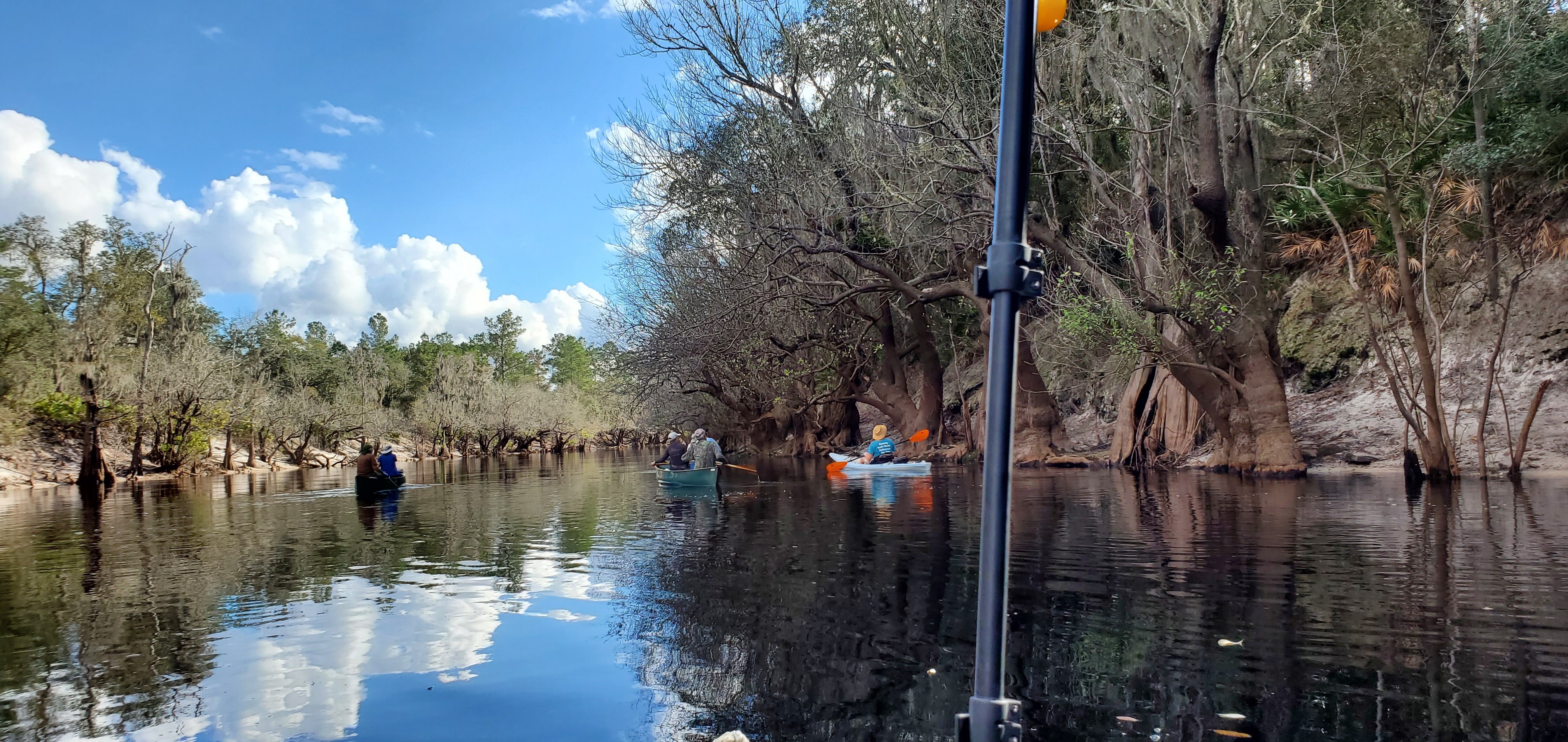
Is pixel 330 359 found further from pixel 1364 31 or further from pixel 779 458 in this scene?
pixel 1364 31

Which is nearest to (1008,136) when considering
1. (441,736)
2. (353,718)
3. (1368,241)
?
(441,736)

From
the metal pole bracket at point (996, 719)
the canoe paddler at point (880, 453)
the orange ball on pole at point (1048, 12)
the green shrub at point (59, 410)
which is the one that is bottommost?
the canoe paddler at point (880, 453)

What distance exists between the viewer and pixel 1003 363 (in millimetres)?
2004

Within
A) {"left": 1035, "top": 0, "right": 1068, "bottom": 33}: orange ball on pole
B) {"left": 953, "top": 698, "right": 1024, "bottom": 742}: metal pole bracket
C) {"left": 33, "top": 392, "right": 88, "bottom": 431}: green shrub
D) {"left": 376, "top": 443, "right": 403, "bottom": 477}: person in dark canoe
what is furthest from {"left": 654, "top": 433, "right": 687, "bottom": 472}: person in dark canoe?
{"left": 33, "top": 392, "right": 88, "bottom": 431}: green shrub

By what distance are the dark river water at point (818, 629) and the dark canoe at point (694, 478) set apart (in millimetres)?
7003

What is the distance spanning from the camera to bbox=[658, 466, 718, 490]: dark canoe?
21.9m

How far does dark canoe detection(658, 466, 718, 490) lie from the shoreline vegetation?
4.89 m

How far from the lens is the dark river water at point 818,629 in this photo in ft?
16.4

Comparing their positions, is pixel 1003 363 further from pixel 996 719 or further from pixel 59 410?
pixel 59 410

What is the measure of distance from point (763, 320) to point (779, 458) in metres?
14.8

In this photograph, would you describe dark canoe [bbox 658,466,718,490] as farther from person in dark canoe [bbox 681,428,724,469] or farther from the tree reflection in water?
the tree reflection in water

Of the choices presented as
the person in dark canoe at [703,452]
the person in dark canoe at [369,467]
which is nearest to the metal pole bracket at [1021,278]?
the person in dark canoe at [703,452]

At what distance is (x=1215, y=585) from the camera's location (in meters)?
7.91

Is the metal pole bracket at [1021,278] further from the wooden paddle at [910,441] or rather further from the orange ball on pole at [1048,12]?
the wooden paddle at [910,441]
